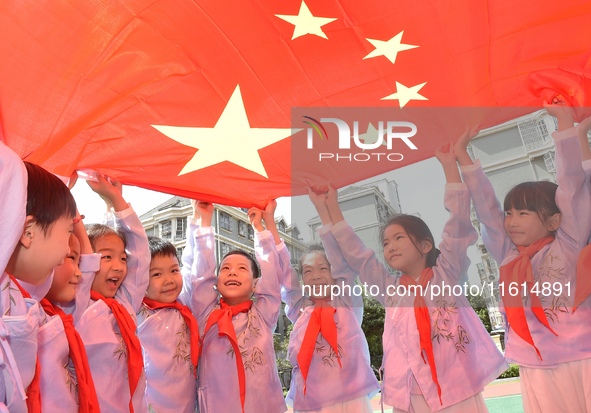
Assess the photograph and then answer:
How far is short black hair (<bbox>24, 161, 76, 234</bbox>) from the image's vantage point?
1494mm

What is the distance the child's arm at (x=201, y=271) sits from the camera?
9.05ft

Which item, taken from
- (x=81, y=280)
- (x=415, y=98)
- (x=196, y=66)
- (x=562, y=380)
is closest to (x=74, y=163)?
(x=81, y=280)

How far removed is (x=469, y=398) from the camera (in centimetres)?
222

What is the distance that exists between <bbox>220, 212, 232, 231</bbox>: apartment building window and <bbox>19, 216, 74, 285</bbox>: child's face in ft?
7.44

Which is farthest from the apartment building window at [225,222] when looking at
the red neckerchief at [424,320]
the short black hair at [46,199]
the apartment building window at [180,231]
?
the short black hair at [46,199]

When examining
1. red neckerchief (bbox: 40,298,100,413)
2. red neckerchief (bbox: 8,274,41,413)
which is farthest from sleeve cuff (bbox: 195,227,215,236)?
red neckerchief (bbox: 8,274,41,413)

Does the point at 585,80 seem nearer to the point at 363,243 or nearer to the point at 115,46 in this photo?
the point at 363,243

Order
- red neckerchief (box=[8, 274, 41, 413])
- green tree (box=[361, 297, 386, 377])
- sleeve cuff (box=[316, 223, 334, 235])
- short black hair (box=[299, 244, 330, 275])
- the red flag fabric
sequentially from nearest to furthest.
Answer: red neckerchief (box=[8, 274, 41, 413]), the red flag fabric, sleeve cuff (box=[316, 223, 334, 235]), short black hair (box=[299, 244, 330, 275]), green tree (box=[361, 297, 386, 377])

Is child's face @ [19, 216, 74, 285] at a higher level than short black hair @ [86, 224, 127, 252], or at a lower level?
lower

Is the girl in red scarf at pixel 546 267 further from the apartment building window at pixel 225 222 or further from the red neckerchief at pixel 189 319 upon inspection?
the apartment building window at pixel 225 222

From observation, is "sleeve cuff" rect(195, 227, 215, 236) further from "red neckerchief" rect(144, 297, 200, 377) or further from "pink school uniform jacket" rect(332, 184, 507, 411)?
"pink school uniform jacket" rect(332, 184, 507, 411)

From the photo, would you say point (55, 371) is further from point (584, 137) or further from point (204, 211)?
point (584, 137)

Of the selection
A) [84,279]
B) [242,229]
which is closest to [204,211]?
[84,279]

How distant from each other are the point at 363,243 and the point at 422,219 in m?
0.30
